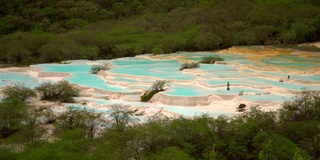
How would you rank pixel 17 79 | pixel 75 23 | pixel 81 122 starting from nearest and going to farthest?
1. pixel 81 122
2. pixel 17 79
3. pixel 75 23

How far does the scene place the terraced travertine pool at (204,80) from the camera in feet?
71.5

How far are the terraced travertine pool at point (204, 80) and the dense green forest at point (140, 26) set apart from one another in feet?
19.0

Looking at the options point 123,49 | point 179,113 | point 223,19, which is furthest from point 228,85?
point 223,19

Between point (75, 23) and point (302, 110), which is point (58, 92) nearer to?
point (302, 110)

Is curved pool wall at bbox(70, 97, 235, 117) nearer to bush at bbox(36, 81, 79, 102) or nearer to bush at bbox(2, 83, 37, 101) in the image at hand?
bush at bbox(36, 81, 79, 102)

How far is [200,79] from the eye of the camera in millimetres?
26641

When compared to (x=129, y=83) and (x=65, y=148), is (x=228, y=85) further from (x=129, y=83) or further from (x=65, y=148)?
(x=65, y=148)

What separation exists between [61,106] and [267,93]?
37.1ft

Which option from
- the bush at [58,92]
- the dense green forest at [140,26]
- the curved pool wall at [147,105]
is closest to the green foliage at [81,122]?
the curved pool wall at [147,105]

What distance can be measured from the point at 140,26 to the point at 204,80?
2631cm

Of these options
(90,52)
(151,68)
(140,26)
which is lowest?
(151,68)

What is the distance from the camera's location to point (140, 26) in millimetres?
51156

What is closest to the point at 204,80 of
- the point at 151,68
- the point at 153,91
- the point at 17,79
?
the point at 153,91

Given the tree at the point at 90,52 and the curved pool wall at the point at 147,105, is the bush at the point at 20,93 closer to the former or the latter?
the curved pool wall at the point at 147,105
